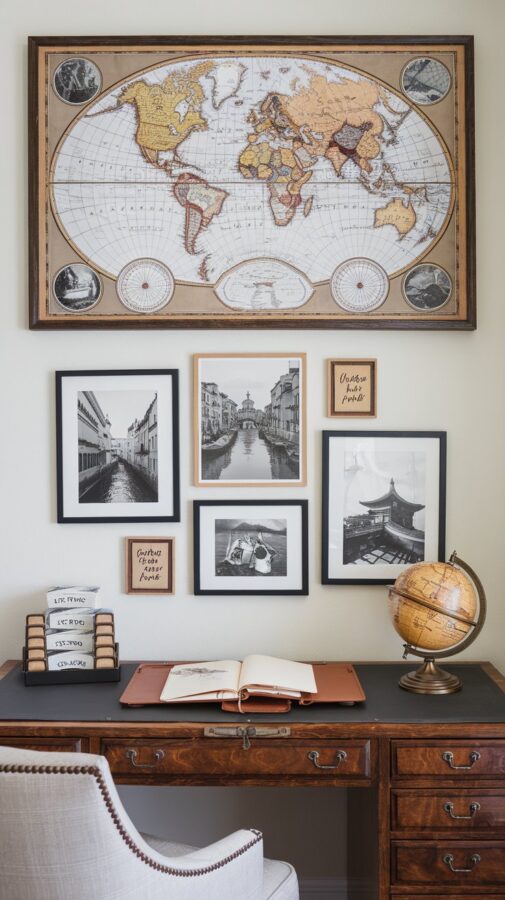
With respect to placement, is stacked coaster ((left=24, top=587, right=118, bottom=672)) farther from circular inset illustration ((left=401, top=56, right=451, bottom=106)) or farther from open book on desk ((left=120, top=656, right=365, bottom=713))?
circular inset illustration ((left=401, top=56, right=451, bottom=106))

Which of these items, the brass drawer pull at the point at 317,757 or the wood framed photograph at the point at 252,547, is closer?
the brass drawer pull at the point at 317,757

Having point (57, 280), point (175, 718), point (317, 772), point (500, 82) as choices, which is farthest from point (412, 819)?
point (500, 82)

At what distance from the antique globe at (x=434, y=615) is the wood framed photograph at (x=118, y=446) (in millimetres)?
749

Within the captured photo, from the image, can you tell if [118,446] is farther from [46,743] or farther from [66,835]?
[66,835]

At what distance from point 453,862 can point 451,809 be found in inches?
5.3

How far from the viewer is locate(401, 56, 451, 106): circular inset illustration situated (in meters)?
2.40

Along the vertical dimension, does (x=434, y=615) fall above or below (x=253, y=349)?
below

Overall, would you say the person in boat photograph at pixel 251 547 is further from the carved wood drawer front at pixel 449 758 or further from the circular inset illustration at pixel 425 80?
the circular inset illustration at pixel 425 80

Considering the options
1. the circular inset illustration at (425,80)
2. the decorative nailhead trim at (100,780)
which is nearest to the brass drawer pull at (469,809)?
the decorative nailhead trim at (100,780)

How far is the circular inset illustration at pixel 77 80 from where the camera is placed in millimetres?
2410

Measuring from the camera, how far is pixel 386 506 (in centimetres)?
245

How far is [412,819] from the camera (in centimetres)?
195

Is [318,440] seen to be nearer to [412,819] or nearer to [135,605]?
[135,605]

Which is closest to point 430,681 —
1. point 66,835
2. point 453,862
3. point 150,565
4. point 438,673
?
point 438,673
